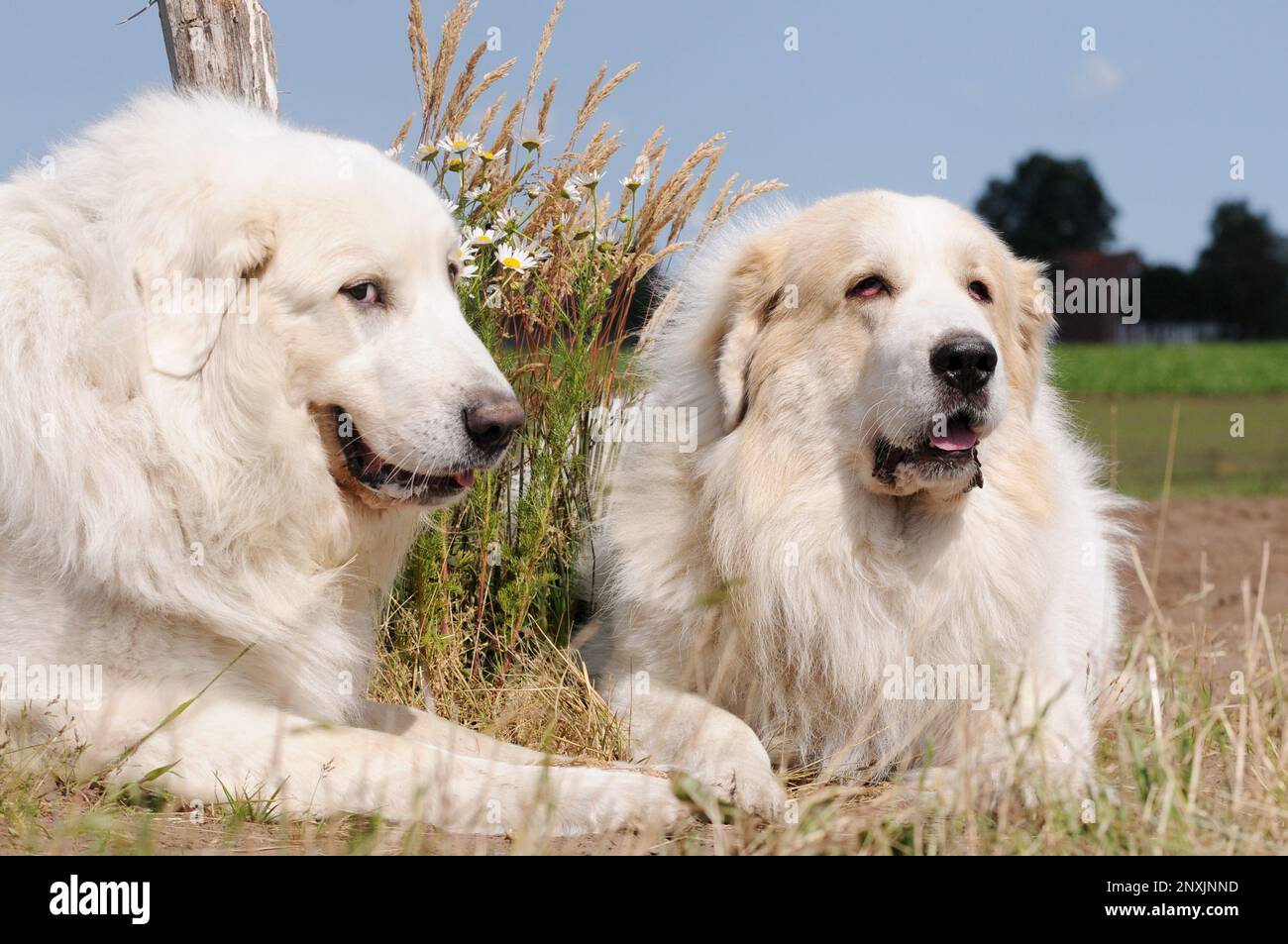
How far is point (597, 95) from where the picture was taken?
4504 mm

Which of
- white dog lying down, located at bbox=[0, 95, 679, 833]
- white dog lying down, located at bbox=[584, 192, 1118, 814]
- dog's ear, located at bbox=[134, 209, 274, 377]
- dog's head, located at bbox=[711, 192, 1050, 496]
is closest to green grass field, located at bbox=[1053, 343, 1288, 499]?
dog's head, located at bbox=[711, 192, 1050, 496]

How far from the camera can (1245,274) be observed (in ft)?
261

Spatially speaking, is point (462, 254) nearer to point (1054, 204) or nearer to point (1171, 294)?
point (1171, 294)

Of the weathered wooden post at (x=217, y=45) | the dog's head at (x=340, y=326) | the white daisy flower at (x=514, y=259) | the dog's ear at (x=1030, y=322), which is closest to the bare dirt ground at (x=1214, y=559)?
the dog's ear at (x=1030, y=322)

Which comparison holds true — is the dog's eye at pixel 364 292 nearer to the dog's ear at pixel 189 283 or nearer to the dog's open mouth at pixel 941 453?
the dog's ear at pixel 189 283

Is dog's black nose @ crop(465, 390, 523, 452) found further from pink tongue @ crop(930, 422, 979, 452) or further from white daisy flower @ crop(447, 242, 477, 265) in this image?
pink tongue @ crop(930, 422, 979, 452)

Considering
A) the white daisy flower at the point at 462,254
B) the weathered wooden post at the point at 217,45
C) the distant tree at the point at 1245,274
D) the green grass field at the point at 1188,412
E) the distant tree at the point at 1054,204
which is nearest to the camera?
the white daisy flower at the point at 462,254

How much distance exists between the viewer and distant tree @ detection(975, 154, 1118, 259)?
278ft

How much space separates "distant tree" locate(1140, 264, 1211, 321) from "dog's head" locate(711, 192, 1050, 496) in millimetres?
77584

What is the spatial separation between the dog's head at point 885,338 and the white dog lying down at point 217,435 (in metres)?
0.95

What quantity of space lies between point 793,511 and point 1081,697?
1.06 meters

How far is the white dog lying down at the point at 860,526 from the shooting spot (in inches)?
130

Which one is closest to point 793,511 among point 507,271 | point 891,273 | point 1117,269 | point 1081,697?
point 891,273
